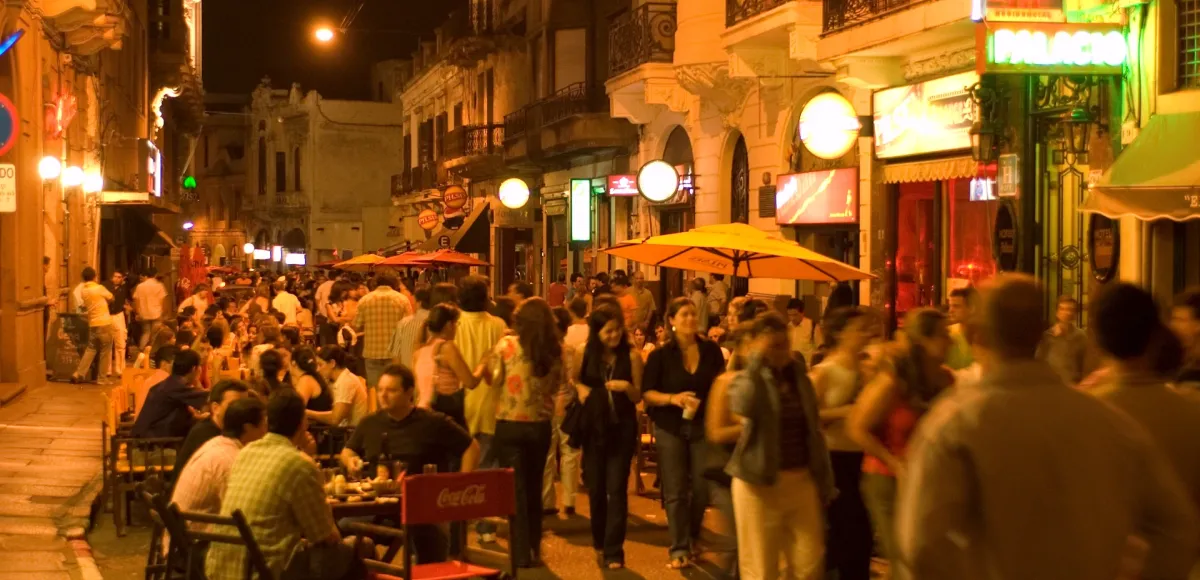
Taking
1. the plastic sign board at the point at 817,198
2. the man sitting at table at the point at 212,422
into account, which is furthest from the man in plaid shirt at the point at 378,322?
the plastic sign board at the point at 817,198

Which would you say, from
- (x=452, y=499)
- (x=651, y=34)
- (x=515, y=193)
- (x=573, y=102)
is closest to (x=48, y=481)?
(x=452, y=499)

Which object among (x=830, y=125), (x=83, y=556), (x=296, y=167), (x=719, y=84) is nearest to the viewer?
(x=83, y=556)

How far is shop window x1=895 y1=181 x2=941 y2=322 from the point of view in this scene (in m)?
17.7

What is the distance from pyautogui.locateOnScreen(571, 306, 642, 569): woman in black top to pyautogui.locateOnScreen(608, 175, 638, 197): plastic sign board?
57.7 feet

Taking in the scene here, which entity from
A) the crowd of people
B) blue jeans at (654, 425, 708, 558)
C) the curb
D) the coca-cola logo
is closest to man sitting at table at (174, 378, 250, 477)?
the crowd of people

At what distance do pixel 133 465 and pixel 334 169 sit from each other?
Answer: 6057 centimetres

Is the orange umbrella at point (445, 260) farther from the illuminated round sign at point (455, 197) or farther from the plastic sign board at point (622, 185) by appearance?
the illuminated round sign at point (455, 197)

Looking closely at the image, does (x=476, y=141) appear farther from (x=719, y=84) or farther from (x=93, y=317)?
(x=93, y=317)

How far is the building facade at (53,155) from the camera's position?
1891cm

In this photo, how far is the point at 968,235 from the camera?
16.9m

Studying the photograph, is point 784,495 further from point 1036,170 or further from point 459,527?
point 1036,170

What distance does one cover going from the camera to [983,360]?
153 inches

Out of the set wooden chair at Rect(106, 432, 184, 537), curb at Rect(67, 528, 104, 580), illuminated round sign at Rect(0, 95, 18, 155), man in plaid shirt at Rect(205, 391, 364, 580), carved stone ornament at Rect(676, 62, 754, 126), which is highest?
carved stone ornament at Rect(676, 62, 754, 126)

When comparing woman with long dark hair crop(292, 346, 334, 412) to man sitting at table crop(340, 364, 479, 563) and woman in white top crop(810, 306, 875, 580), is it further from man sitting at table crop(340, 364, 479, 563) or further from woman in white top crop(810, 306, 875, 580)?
woman in white top crop(810, 306, 875, 580)
